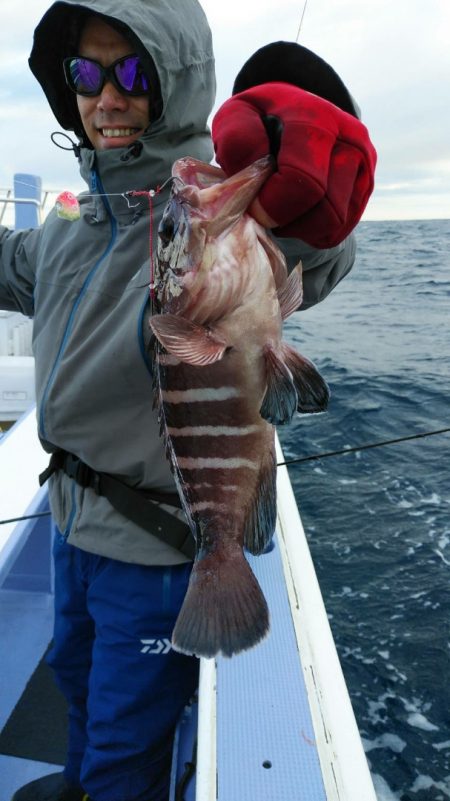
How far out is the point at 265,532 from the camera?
4.42 feet

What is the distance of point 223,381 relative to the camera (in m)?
1.25

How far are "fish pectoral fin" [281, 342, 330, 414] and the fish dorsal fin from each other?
29 centimetres

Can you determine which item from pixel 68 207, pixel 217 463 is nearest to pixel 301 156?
pixel 217 463

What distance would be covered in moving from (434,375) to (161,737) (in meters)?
8.49

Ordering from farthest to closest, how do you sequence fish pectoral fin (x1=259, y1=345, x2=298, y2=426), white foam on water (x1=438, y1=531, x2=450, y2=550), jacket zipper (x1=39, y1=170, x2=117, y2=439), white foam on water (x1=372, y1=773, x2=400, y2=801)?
white foam on water (x1=438, y1=531, x2=450, y2=550) < white foam on water (x1=372, y1=773, x2=400, y2=801) < jacket zipper (x1=39, y1=170, x2=117, y2=439) < fish pectoral fin (x1=259, y1=345, x2=298, y2=426)

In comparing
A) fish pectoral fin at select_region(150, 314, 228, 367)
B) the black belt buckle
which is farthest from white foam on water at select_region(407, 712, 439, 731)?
fish pectoral fin at select_region(150, 314, 228, 367)

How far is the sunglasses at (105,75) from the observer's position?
174 centimetres

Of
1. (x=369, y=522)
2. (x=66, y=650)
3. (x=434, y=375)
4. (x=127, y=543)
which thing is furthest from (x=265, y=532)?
(x=434, y=375)

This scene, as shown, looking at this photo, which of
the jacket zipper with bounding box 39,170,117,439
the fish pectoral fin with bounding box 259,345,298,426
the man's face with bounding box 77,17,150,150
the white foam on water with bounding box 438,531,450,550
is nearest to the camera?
the fish pectoral fin with bounding box 259,345,298,426

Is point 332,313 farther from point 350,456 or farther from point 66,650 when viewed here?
point 66,650

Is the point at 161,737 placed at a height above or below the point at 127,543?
below

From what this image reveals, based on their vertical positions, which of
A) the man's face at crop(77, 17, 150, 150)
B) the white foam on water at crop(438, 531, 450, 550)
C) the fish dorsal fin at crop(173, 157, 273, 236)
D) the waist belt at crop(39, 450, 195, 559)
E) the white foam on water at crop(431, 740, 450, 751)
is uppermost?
the man's face at crop(77, 17, 150, 150)

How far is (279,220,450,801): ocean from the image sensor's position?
11.9 feet

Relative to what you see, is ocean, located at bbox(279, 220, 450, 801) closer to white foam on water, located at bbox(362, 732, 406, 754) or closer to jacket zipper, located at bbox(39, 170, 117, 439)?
white foam on water, located at bbox(362, 732, 406, 754)
